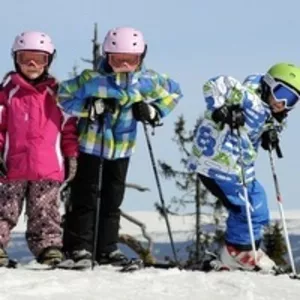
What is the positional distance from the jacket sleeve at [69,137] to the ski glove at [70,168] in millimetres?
42

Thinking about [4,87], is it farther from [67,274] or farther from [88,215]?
[67,274]

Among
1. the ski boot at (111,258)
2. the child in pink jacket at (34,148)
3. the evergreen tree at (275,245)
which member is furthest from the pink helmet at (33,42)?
the evergreen tree at (275,245)

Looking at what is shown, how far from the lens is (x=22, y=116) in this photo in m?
9.72

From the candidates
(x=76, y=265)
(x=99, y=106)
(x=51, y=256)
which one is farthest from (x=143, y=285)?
(x=99, y=106)

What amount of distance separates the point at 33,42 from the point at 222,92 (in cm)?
164

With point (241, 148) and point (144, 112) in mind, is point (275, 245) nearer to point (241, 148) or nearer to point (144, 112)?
point (241, 148)

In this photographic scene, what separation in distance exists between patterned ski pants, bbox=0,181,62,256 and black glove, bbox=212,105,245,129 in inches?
57.1

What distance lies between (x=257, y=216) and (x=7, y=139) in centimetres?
229

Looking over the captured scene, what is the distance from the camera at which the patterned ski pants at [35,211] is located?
31.9 ft

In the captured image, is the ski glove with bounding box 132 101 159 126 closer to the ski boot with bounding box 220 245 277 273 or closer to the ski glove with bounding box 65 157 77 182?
the ski glove with bounding box 65 157 77 182

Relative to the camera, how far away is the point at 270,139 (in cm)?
1055

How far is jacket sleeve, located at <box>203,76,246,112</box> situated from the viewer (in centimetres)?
1005

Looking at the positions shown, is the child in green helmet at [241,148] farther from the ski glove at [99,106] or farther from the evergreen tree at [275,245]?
the evergreen tree at [275,245]

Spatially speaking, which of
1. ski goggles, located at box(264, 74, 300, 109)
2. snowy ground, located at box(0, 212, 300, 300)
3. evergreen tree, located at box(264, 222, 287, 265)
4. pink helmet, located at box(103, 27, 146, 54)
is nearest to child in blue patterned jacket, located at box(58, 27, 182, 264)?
pink helmet, located at box(103, 27, 146, 54)
